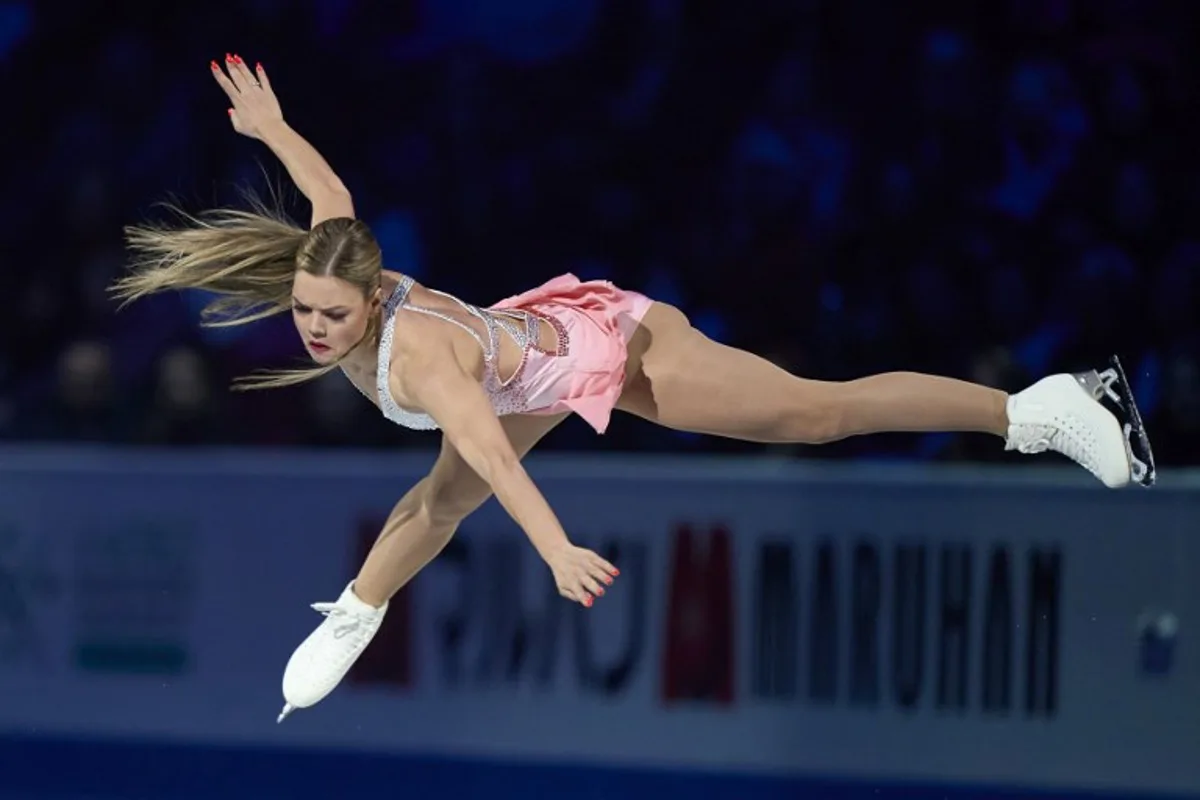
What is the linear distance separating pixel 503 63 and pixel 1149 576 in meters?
2.94

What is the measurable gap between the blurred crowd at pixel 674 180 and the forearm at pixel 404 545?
1.78m

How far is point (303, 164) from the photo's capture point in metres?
3.90

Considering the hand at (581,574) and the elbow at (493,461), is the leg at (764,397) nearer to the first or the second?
the elbow at (493,461)

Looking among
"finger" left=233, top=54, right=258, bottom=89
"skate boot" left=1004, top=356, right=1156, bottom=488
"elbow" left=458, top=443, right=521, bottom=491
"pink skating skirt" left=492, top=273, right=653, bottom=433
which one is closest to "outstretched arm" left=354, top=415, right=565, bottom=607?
"pink skating skirt" left=492, top=273, right=653, bottom=433

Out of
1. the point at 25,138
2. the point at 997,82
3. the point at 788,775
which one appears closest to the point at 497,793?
the point at 788,775

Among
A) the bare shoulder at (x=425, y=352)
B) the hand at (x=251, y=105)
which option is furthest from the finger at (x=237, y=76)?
the bare shoulder at (x=425, y=352)

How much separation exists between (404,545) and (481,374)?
660mm

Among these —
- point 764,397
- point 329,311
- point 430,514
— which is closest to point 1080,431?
point 764,397

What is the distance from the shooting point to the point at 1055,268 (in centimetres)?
581

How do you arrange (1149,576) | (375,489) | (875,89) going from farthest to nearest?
(875,89)
(375,489)
(1149,576)

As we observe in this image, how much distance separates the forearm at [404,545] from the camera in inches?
160

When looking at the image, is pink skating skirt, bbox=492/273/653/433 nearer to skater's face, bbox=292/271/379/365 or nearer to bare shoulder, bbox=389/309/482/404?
bare shoulder, bbox=389/309/482/404

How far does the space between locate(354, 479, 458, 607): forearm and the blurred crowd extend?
178 cm

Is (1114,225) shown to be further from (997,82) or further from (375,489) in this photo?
(375,489)
